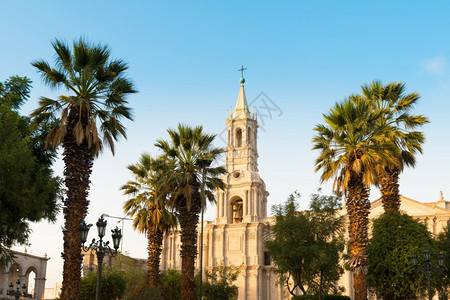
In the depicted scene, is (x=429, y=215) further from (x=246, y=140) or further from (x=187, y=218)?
(x=187, y=218)

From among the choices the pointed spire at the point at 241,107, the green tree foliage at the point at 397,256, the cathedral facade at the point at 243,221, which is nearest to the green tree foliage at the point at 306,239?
the green tree foliage at the point at 397,256

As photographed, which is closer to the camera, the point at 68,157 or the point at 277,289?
the point at 68,157

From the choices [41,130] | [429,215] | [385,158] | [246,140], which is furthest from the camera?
[246,140]

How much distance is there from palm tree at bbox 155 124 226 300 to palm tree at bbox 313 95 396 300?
6.19 m

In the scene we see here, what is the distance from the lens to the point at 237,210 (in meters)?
64.1

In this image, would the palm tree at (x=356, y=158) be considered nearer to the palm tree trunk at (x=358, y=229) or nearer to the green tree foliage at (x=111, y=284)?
the palm tree trunk at (x=358, y=229)

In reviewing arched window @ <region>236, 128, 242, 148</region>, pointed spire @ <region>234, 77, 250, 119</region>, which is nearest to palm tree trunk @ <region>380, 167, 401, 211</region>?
arched window @ <region>236, 128, 242, 148</region>

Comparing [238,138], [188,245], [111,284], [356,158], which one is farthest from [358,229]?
[238,138]

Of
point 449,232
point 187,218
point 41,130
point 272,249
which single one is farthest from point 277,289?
point 41,130

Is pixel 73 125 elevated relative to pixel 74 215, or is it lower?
elevated

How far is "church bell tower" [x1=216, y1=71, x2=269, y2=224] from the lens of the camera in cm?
6109

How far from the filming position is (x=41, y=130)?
77.2 ft

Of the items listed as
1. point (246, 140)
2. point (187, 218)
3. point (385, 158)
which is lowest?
point (187, 218)

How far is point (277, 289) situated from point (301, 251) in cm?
3314
